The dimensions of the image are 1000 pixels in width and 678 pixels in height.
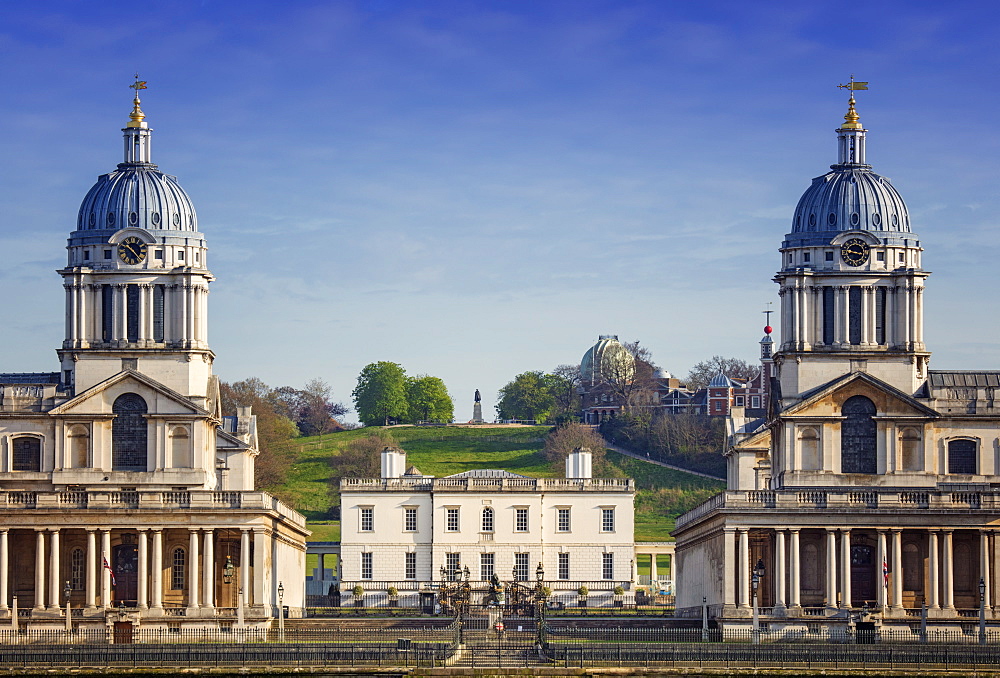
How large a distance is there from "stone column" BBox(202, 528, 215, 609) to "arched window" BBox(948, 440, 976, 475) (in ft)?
115

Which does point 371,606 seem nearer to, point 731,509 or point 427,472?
point 731,509

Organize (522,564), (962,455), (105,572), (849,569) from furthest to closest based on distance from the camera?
(522,564)
(962,455)
(105,572)
(849,569)

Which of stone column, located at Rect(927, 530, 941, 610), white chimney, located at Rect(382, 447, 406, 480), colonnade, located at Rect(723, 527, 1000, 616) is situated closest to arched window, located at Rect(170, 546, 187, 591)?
colonnade, located at Rect(723, 527, 1000, 616)

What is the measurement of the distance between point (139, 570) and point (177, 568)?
3.28 m

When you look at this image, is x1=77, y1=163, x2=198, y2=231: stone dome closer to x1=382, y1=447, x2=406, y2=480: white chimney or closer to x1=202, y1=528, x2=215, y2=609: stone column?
x1=202, y1=528, x2=215, y2=609: stone column

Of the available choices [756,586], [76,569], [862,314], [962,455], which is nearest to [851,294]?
[862,314]

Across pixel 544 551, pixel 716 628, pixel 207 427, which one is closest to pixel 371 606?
pixel 544 551

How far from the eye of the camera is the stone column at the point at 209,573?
9625 cm

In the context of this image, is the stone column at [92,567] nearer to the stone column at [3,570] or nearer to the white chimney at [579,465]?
the stone column at [3,570]

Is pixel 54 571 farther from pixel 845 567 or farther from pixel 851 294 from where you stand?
pixel 851 294

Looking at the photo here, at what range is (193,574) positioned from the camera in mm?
96625

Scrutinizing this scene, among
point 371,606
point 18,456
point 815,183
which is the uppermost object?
point 815,183

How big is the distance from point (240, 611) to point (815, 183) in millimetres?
34927

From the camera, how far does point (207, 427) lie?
101m
